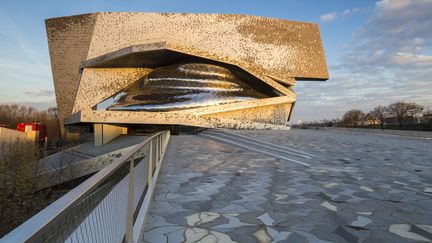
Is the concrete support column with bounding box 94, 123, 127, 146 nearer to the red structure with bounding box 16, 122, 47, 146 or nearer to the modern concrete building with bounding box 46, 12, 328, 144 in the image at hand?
the modern concrete building with bounding box 46, 12, 328, 144

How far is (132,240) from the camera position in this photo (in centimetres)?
293

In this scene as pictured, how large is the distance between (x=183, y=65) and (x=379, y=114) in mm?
50956

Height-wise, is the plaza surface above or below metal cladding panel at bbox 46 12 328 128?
below

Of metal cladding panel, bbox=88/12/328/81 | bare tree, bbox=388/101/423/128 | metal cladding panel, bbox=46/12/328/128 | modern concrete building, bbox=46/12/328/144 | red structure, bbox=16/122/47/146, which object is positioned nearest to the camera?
modern concrete building, bbox=46/12/328/144

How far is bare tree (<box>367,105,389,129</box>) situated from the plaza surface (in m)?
59.8

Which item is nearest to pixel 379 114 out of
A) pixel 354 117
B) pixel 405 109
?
pixel 354 117

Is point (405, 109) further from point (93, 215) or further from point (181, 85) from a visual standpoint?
point (93, 215)

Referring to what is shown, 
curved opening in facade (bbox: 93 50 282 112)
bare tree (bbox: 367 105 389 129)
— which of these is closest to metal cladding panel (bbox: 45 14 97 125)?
curved opening in facade (bbox: 93 50 282 112)

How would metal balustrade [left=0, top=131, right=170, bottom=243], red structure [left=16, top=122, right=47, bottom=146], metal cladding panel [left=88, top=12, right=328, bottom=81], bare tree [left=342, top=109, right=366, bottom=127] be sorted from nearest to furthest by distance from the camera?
metal balustrade [left=0, top=131, right=170, bottom=243] → metal cladding panel [left=88, top=12, right=328, bottom=81] → red structure [left=16, top=122, right=47, bottom=146] → bare tree [left=342, top=109, right=366, bottom=127]

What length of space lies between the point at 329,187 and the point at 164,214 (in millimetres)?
3260

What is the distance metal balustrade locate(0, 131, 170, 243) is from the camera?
102cm

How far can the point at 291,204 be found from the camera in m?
4.73

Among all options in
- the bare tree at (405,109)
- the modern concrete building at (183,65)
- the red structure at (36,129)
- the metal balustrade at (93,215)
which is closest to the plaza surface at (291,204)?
the metal balustrade at (93,215)

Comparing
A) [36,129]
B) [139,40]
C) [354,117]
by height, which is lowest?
[36,129]
